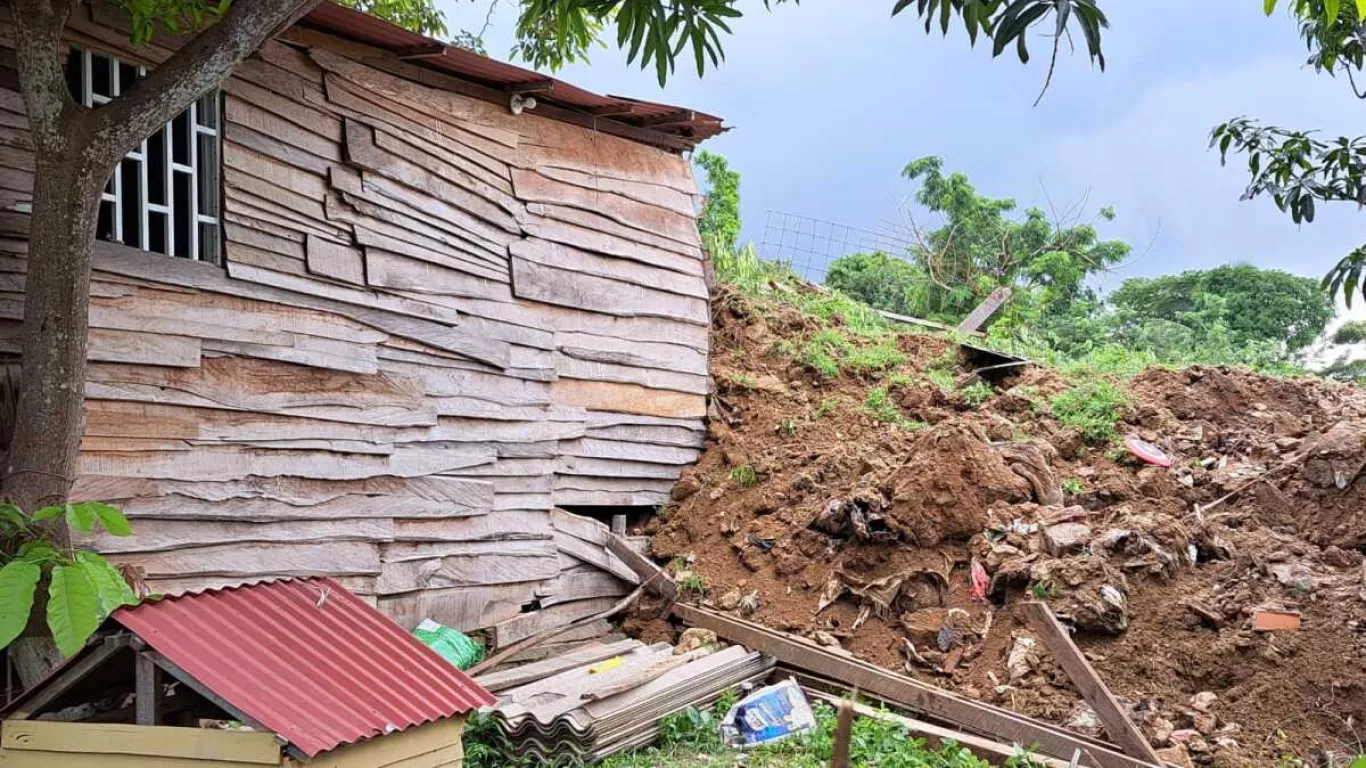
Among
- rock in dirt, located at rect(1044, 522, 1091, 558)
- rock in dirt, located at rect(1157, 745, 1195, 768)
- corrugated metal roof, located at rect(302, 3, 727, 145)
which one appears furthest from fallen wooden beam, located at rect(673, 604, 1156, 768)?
corrugated metal roof, located at rect(302, 3, 727, 145)

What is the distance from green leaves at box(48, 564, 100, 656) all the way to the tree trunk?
45.4 inches

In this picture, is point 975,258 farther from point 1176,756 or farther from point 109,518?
point 109,518

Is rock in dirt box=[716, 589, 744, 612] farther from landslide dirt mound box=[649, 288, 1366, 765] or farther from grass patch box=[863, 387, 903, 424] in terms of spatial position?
grass patch box=[863, 387, 903, 424]

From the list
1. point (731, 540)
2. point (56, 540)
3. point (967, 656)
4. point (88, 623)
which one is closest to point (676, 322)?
point (731, 540)

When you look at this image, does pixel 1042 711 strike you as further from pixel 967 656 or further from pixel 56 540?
pixel 56 540

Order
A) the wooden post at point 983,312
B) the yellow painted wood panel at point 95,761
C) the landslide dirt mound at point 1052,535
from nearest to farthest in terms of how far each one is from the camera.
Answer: the yellow painted wood panel at point 95,761, the landslide dirt mound at point 1052,535, the wooden post at point 983,312

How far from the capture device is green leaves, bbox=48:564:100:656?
3473 millimetres

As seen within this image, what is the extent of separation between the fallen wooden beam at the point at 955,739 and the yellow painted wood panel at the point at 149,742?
376 centimetres

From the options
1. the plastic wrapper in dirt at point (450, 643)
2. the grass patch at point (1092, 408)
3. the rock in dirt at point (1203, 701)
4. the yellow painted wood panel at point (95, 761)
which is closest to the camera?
the yellow painted wood panel at point (95, 761)

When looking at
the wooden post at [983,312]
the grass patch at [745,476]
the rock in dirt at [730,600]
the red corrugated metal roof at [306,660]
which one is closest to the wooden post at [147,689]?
the red corrugated metal roof at [306,660]

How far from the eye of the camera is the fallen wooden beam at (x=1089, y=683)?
6.37m

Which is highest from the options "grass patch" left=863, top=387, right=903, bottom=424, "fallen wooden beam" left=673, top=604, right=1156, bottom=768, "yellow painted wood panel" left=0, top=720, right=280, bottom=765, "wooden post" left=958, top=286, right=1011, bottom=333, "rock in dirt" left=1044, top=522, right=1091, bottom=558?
"wooden post" left=958, top=286, right=1011, bottom=333

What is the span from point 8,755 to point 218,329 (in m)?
2.95

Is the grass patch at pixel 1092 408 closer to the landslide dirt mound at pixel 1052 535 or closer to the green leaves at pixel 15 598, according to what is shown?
the landslide dirt mound at pixel 1052 535
